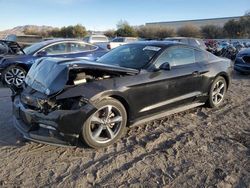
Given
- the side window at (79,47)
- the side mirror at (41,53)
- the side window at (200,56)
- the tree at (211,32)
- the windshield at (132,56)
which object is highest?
the windshield at (132,56)

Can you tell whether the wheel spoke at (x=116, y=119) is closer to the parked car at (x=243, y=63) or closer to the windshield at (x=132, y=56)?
the windshield at (x=132, y=56)

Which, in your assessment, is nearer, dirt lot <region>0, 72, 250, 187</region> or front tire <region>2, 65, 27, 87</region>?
dirt lot <region>0, 72, 250, 187</region>

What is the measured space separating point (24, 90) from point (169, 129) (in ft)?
8.22

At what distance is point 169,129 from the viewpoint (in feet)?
17.9

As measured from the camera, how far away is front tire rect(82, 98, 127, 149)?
440 cm

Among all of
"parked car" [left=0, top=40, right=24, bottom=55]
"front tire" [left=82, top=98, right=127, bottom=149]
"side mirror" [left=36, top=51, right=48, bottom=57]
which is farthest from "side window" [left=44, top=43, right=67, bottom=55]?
"front tire" [left=82, top=98, right=127, bottom=149]

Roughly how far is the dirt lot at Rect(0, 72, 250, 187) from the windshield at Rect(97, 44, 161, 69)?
3.72 ft

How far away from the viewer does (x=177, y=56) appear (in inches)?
234

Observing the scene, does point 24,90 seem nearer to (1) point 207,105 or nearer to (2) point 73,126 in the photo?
(2) point 73,126

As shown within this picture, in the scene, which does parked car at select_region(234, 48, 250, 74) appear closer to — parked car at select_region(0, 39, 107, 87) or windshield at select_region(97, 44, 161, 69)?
parked car at select_region(0, 39, 107, 87)

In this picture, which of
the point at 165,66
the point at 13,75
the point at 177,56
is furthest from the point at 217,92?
the point at 13,75

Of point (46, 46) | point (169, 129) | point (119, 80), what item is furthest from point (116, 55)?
point (46, 46)

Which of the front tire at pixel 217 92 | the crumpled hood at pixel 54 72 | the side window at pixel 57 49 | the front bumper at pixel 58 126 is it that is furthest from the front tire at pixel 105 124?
the side window at pixel 57 49

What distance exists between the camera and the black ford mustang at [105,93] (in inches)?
167
